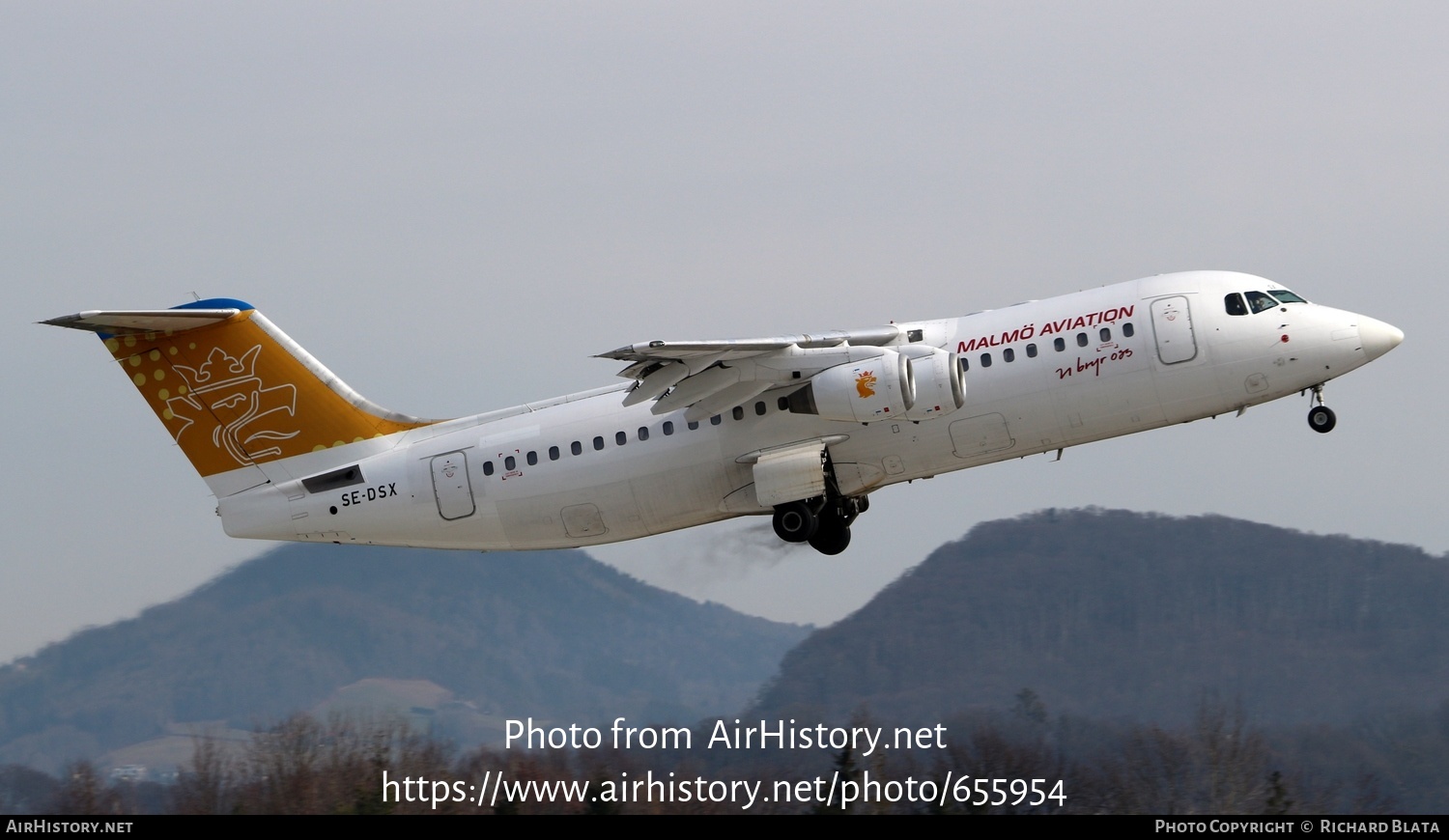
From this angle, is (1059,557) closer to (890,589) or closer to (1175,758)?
(890,589)

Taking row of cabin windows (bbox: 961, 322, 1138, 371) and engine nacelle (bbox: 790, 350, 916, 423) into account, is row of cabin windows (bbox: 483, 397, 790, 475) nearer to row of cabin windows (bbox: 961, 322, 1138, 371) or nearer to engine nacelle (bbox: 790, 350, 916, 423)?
engine nacelle (bbox: 790, 350, 916, 423)

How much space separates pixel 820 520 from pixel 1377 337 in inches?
337

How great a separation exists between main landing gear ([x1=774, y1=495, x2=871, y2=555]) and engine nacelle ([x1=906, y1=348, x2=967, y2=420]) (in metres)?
2.45

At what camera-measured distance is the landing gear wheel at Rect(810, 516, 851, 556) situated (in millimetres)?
25047

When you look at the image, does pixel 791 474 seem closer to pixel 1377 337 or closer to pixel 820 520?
Answer: pixel 820 520

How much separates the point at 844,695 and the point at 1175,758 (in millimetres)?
10594

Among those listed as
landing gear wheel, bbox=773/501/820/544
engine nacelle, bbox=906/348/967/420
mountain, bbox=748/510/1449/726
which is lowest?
mountain, bbox=748/510/1449/726

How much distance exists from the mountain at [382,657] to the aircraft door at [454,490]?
1308 cm

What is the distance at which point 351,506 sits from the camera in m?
25.2

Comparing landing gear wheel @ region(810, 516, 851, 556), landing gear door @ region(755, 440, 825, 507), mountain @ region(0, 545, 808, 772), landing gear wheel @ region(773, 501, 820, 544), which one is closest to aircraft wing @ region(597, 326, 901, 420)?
landing gear door @ region(755, 440, 825, 507)

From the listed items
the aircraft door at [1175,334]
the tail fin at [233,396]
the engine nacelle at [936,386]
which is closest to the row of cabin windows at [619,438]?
the tail fin at [233,396]

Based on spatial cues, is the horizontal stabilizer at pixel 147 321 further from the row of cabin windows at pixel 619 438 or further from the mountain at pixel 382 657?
the mountain at pixel 382 657

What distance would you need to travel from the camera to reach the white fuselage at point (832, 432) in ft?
74.5
